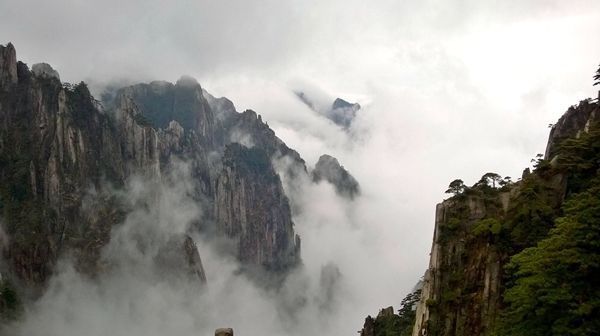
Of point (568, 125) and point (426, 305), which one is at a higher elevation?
point (568, 125)

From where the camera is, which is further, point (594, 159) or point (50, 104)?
point (50, 104)

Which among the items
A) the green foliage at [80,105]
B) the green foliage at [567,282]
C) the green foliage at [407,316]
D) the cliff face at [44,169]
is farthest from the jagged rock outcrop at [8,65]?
the green foliage at [567,282]

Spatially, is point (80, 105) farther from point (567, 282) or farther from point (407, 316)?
point (567, 282)

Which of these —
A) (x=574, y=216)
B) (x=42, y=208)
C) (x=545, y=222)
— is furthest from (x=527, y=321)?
(x=42, y=208)

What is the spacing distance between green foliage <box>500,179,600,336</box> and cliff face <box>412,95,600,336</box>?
25.9 feet

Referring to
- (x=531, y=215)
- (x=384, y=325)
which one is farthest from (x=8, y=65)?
(x=531, y=215)

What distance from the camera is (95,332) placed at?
573 ft

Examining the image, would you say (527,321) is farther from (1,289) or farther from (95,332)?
(95,332)

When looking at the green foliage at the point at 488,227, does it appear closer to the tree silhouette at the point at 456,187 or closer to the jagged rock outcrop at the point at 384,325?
the tree silhouette at the point at 456,187

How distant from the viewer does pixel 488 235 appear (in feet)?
150

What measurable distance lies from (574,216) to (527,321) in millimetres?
5807

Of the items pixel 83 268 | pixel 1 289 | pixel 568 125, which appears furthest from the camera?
pixel 83 268

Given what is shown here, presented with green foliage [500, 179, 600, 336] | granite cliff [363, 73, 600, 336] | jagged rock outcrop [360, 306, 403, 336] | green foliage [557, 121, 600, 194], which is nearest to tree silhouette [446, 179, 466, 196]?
granite cliff [363, 73, 600, 336]

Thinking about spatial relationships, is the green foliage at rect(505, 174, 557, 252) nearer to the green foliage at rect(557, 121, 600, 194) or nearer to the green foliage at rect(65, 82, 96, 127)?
the green foliage at rect(557, 121, 600, 194)
